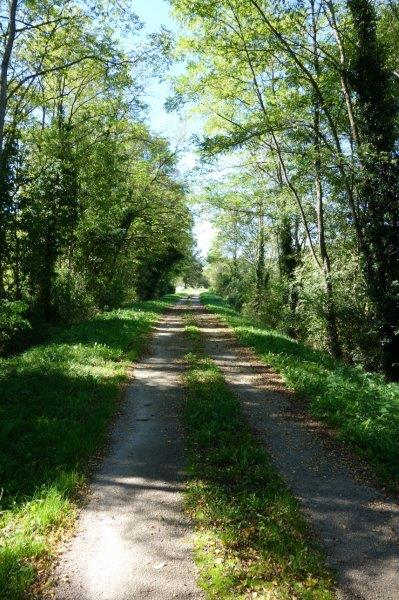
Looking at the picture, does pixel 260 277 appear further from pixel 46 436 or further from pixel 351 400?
pixel 46 436

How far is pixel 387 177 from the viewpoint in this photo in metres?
14.7

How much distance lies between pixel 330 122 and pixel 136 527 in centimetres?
1475

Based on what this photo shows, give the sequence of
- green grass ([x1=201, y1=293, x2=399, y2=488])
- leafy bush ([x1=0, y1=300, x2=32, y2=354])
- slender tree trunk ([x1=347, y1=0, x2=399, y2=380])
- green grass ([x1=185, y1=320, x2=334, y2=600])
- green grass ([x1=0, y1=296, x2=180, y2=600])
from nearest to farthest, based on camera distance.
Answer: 1. green grass ([x1=185, y1=320, x2=334, y2=600])
2. green grass ([x1=0, y1=296, x2=180, y2=600])
3. green grass ([x1=201, y1=293, x2=399, y2=488])
4. leafy bush ([x1=0, y1=300, x2=32, y2=354])
5. slender tree trunk ([x1=347, y1=0, x2=399, y2=380])

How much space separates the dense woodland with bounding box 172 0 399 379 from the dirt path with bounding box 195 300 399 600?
259 inches

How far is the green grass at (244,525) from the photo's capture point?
4.68 m

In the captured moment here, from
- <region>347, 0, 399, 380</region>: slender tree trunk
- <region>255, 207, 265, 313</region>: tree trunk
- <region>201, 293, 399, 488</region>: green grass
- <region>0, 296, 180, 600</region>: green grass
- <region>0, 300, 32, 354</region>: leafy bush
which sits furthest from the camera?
<region>255, 207, 265, 313</region>: tree trunk

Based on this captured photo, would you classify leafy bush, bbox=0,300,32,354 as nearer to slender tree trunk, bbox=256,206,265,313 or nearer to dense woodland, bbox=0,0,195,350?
dense woodland, bbox=0,0,195,350

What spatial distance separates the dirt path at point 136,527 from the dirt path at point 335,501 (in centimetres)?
172

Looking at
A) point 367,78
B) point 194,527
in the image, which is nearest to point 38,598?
point 194,527

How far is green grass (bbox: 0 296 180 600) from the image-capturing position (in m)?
5.27

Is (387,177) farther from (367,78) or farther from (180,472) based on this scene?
(180,472)

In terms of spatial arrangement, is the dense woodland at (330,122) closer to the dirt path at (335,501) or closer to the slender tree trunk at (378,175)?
the slender tree trunk at (378,175)

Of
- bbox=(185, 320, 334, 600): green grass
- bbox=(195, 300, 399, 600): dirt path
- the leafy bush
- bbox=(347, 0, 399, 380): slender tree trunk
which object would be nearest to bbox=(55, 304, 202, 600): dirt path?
bbox=(185, 320, 334, 600): green grass

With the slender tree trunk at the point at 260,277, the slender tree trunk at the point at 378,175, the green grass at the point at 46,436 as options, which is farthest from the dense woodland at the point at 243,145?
the slender tree trunk at the point at 260,277
